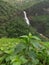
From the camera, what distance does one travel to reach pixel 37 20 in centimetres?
5175

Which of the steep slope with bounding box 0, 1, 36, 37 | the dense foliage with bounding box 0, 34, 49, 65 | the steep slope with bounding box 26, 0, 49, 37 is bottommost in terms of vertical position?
the steep slope with bounding box 26, 0, 49, 37

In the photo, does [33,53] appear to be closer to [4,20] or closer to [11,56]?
[11,56]

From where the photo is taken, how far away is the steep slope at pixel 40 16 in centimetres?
4719

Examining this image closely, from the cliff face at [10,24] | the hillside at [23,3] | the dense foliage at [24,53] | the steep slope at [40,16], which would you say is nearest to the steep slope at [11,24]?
the cliff face at [10,24]

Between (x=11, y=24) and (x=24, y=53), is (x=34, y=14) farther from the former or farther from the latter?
(x=24, y=53)

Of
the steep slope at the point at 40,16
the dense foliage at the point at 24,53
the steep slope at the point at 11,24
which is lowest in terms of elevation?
the steep slope at the point at 40,16

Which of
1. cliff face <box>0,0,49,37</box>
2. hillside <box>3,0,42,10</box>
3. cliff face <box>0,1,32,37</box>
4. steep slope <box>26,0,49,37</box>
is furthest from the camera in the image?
hillside <box>3,0,42,10</box>

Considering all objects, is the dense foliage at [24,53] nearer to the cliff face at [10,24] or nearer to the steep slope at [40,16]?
the cliff face at [10,24]

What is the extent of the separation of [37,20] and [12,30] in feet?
72.4

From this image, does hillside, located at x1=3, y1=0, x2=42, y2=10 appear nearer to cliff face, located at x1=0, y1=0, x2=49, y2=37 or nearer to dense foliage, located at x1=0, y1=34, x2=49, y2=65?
cliff face, located at x1=0, y1=0, x2=49, y2=37

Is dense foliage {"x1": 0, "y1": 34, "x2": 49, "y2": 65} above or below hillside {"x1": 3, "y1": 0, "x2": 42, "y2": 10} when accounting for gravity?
above

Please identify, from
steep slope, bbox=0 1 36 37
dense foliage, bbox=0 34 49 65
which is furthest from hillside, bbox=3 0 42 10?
dense foliage, bbox=0 34 49 65

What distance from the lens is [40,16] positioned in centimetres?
5350

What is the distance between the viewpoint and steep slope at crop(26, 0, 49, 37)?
47.2 m
